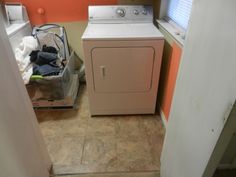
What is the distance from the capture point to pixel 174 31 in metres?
1.75

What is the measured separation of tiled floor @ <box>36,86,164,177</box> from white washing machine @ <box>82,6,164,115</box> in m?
0.16

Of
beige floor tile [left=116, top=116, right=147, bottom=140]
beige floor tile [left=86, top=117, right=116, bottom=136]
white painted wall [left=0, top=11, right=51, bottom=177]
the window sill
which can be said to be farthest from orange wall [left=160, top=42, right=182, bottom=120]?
white painted wall [left=0, top=11, right=51, bottom=177]

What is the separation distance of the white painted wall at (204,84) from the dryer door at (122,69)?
802 mm

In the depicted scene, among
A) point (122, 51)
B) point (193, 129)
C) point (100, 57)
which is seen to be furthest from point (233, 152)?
point (100, 57)

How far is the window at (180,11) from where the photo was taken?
1.65 meters

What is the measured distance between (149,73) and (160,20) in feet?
2.38

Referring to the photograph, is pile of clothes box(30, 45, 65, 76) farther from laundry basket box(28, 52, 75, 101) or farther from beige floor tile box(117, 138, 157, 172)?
beige floor tile box(117, 138, 157, 172)

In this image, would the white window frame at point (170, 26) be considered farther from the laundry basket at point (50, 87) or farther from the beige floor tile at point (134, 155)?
the laundry basket at point (50, 87)

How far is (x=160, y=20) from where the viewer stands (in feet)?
7.02

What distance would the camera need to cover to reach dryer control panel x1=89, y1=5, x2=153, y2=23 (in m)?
2.08

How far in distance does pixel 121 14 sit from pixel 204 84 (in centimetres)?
164

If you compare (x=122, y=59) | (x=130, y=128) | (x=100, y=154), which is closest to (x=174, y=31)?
(x=122, y=59)

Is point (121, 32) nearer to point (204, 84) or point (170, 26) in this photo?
point (170, 26)

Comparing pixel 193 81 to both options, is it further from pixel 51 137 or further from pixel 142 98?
pixel 51 137
